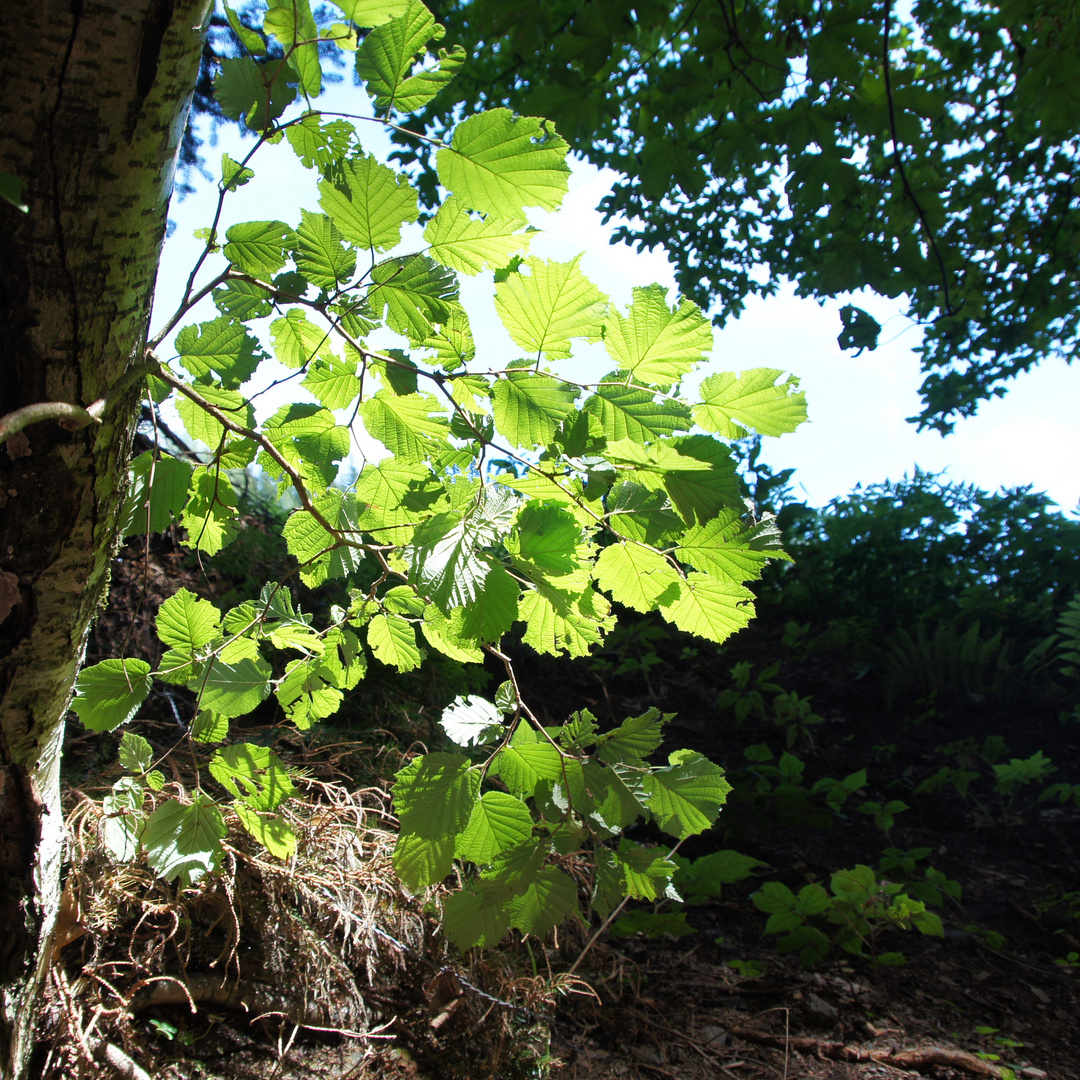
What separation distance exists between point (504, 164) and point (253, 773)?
2.40 feet

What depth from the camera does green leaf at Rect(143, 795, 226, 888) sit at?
82 cm

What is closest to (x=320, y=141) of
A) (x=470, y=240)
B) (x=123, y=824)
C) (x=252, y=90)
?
(x=252, y=90)

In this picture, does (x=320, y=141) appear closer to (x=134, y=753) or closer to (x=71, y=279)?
(x=71, y=279)

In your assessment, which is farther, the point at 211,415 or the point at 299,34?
the point at 211,415

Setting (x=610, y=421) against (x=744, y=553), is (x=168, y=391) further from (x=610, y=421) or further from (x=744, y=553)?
(x=744, y=553)

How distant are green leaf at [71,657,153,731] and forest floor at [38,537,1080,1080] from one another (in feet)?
0.39

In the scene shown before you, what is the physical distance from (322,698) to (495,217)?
644 millimetres

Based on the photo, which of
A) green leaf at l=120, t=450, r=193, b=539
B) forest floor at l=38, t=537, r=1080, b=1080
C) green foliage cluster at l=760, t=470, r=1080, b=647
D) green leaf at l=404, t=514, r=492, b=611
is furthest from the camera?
green foliage cluster at l=760, t=470, r=1080, b=647

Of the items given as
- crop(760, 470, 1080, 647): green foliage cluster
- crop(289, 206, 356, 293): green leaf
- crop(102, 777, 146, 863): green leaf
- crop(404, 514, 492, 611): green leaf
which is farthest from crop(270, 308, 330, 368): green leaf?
crop(760, 470, 1080, 647): green foliage cluster

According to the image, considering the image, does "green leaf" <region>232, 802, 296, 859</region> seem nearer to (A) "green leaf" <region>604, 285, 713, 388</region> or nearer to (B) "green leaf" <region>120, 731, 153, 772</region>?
(B) "green leaf" <region>120, 731, 153, 772</region>

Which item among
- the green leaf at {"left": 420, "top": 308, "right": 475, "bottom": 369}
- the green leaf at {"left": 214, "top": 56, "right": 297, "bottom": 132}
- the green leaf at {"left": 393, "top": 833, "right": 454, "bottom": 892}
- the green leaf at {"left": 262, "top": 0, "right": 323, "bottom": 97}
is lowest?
the green leaf at {"left": 393, "top": 833, "right": 454, "bottom": 892}

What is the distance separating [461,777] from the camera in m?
0.73

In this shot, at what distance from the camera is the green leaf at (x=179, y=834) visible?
821 mm

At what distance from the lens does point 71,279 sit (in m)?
0.64
